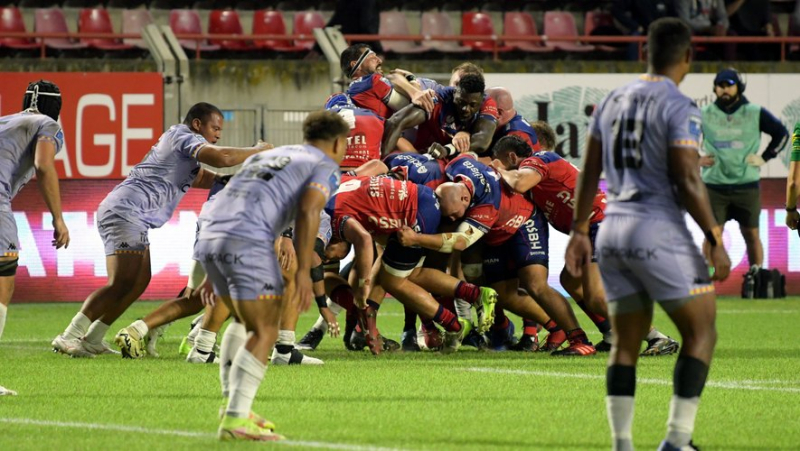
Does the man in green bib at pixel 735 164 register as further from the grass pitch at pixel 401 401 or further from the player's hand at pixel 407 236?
the player's hand at pixel 407 236

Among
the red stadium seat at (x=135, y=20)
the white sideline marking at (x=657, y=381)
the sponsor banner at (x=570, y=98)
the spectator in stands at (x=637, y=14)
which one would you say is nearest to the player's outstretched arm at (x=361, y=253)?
the white sideline marking at (x=657, y=381)

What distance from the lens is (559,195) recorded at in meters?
11.2

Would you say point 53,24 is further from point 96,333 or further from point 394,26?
point 96,333

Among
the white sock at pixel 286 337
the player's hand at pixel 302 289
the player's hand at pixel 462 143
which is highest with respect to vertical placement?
the player's hand at pixel 462 143

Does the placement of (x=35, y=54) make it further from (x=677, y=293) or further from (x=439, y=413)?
(x=677, y=293)

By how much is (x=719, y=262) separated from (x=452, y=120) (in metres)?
6.30

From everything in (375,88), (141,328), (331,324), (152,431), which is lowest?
(141,328)

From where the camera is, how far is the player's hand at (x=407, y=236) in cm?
1059

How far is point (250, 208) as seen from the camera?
6.54 metres

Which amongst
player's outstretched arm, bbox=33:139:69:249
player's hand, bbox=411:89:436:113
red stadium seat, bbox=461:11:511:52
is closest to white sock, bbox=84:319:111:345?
player's outstretched arm, bbox=33:139:69:249

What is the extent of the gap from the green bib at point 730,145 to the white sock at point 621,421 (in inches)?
417

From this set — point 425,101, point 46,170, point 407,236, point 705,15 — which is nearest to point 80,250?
point 425,101

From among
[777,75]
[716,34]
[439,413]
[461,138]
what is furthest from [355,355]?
[716,34]

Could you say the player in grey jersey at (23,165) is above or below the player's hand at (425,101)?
below
